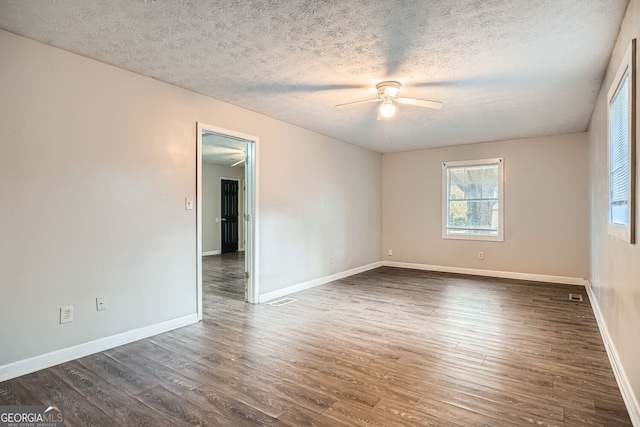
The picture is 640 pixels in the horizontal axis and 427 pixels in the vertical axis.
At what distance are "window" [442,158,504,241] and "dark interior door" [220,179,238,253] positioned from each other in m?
5.49

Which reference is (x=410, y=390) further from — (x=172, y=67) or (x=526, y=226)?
(x=526, y=226)

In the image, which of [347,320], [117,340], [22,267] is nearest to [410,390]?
[347,320]

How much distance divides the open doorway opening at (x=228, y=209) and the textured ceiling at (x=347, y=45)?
982 millimetres

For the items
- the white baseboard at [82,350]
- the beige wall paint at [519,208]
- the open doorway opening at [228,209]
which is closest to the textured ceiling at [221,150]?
the open doorway opening at [228,209]

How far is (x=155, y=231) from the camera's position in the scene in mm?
3291

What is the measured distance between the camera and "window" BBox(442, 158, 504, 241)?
6.06m

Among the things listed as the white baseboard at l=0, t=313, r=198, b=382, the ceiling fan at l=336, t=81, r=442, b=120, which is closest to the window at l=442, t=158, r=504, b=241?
the ceiling fan at l=336, t=81, r=442, b=120

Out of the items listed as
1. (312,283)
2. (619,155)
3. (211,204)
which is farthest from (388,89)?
(211,204)

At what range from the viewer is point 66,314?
2699mm

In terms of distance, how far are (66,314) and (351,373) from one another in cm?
221

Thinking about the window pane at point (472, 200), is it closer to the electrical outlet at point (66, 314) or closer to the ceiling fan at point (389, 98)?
the ceiling fan at point (389, 98)

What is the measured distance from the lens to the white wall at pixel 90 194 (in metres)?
2.46

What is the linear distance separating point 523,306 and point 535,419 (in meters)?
2.55

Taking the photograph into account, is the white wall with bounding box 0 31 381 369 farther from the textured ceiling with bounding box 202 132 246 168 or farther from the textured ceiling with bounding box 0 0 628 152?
the textured ceiling with bounding box 202 132 246 168
